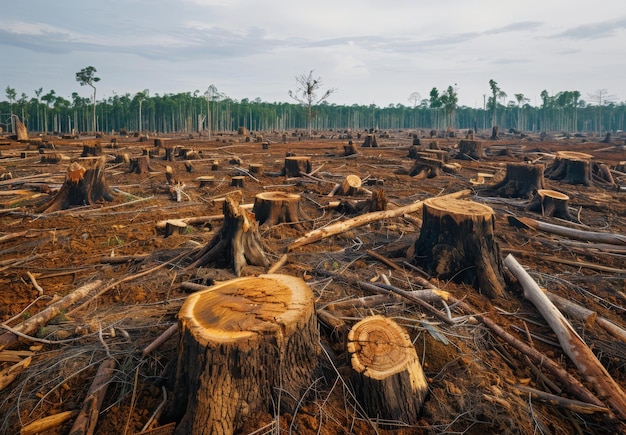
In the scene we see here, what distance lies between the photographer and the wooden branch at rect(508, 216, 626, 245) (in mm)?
5866

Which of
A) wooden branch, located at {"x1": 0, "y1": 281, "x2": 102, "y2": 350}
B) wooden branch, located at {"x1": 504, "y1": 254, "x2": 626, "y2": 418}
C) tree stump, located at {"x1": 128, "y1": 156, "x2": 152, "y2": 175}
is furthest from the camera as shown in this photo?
tree stump, located at {"x1": 128, "y1": 156, "x2": 152, "y2": 175}

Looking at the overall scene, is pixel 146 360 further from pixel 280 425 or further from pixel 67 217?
pixel 67 217

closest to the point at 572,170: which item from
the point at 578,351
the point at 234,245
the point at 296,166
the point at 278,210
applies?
the point at 296,166

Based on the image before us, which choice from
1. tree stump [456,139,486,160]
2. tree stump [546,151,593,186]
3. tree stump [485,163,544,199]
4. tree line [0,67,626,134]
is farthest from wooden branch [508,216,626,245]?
tree line [0,67,626,134]

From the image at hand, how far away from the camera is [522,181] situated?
412 inches

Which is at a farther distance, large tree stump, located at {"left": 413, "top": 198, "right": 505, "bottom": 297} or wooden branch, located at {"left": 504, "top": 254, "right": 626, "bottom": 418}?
large tree stump, located at {"left": 413, "top": 198, "right": 505, "bottom": 297}

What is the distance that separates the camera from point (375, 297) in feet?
12.5

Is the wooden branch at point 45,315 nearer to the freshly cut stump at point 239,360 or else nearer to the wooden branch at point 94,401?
the wooden branch at point 94,401

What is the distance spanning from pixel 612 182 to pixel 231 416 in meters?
15.9

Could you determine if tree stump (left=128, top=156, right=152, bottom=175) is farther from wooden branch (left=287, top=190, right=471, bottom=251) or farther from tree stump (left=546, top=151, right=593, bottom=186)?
tree stump (left=546, top=151, right=593, bottom=186)

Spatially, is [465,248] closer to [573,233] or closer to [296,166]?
[573,233]

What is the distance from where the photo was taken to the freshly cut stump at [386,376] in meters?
2.41

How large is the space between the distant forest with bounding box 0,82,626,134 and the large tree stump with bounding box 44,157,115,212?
→ 44154 millimetres

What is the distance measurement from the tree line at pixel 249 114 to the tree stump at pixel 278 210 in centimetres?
4780
